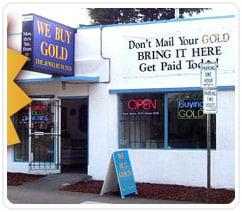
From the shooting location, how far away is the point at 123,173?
37.1 feet

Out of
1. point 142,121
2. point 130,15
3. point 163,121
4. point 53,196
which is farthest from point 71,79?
point 130,15

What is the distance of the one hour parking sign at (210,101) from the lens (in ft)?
30.6

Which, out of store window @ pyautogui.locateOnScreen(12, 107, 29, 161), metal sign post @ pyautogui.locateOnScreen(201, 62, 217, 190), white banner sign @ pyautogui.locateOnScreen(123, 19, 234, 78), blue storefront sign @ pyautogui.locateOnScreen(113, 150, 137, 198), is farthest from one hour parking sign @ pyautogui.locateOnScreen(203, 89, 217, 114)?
store window @ pyautogui.locateOnScreen(12, 107, 29, 161)

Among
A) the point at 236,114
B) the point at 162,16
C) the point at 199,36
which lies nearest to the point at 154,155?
the point at 236,114

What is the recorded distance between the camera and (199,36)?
1253 cm

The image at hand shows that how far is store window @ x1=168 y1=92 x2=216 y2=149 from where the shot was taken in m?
12.4

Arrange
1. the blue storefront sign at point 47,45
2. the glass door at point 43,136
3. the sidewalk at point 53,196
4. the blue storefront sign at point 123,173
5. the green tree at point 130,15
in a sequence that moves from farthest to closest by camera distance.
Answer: the green tree at point 130,15 < the glass door at point 43,136 < the blue storefront sign at point 47,45 < the blue storefront sign at point 123,173 < the sidewalk at point 53,196

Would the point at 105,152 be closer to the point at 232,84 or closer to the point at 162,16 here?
the point at 232,84

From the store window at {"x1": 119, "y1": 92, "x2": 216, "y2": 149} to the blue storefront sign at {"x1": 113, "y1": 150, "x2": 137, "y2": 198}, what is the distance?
1.66 m

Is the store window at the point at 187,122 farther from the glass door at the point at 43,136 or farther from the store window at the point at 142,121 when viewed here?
the glass door at the point at 43,136

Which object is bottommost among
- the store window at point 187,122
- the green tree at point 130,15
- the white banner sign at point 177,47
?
the store window at point 187,122

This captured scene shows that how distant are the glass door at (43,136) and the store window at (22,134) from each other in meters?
0.29

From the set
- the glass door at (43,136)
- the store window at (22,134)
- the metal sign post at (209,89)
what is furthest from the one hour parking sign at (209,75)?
the store window at (22,134)

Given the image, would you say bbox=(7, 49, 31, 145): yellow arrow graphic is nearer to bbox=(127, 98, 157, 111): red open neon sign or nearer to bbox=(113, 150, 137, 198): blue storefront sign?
bbox=(113, 150, 137, 198): blue storefront sign
